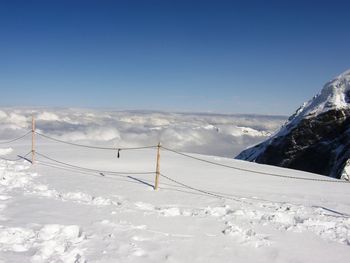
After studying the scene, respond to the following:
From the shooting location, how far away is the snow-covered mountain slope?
6961 millimetres

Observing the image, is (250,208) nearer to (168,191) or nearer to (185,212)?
(185,212)

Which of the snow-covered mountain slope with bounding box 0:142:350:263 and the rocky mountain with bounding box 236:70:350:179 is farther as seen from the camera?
the rocky mountain with bounding box 236:70:350:179

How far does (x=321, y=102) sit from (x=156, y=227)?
58.8m

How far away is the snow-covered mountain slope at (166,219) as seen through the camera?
6.96 m

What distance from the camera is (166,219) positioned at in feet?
30.1

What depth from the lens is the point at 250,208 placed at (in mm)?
10266

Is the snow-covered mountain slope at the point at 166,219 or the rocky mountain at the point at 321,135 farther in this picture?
the rocky mountain at the point at 321,135

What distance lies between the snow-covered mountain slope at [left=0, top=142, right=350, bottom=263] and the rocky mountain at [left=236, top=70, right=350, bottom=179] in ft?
144

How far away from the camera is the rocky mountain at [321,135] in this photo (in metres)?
55.8

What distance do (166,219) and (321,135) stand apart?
55787 millimetres

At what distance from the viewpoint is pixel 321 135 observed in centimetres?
5953

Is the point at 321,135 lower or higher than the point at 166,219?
lower

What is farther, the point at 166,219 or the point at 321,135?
the point at 321,135

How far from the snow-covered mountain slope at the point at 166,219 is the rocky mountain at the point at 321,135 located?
44.0 m
